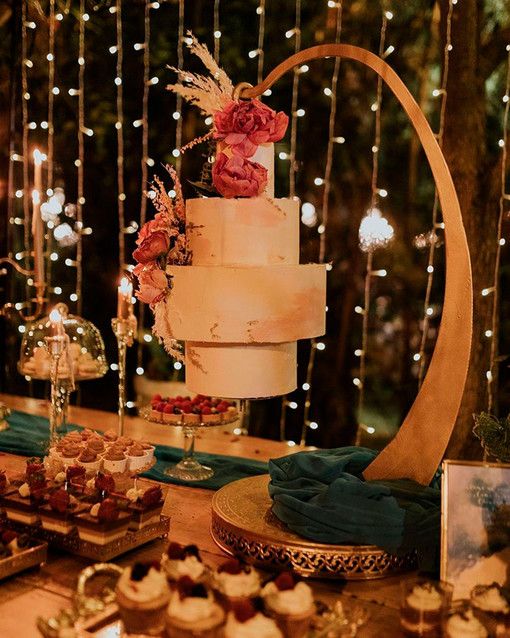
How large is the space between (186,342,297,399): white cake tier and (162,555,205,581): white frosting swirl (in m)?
0.40

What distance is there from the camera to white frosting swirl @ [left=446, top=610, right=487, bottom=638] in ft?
3.87

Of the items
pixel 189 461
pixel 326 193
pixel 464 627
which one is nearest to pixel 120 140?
pixel 326 193

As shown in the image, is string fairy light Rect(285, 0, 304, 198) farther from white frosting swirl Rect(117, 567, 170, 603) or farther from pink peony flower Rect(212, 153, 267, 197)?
white frosting swirl Rect(117, 567, 170, 603)

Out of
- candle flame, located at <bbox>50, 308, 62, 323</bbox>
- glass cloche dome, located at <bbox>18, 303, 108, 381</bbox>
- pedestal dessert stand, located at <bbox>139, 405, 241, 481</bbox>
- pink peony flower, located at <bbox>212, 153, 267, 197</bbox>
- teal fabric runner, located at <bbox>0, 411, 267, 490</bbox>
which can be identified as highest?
pink peony flower, located at <bbox>212, 153, 267, 197</bbox>

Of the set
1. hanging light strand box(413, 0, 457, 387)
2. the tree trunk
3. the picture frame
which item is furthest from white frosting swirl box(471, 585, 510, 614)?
hanging light strand box(413, 0, 457, 387)

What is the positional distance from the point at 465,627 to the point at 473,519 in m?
0.25

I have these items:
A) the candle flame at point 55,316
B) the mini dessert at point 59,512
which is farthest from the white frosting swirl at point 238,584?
the candle flame at point 55,316

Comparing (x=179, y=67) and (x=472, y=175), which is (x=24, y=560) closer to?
(x=472, y=175)

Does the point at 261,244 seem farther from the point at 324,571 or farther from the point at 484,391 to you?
the point at 484,391

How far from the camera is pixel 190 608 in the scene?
46.4 inches

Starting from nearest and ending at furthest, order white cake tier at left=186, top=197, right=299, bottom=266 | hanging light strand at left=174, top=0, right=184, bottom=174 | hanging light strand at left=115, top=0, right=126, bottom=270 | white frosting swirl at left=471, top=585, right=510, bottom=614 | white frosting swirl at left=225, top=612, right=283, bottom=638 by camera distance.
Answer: white frosting swirl at left=225, top=612, right=283, bottom=638 < white frosting swirl at left=471, top=585, right=510, bottom=614 < white cake tier at left=186, top=197, right=299, bottom=266 < hanging light strand at left=174, top=0, right=184, bottom=174 < hanging light strand at left=115, top=0, right=126, bottom=270

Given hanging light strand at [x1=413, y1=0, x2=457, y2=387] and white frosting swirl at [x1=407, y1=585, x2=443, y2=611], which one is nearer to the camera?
white frosting swirl at [x1=407, y1=585, x2=443, y2=611]

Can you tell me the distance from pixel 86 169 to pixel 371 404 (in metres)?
1.68

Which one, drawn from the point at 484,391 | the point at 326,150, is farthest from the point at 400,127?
the point at 484,391
